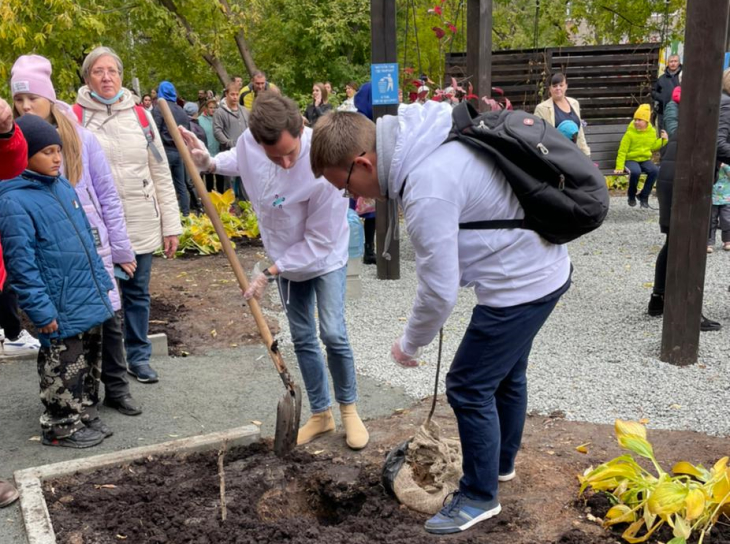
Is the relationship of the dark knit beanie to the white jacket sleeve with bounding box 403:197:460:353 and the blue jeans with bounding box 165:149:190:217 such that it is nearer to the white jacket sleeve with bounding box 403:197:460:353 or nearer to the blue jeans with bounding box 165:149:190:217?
the white jacket sleeve with bounding box 403:197:460:353

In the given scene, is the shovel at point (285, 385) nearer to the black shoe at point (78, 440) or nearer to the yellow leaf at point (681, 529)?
the black shoe at point (78, 440)

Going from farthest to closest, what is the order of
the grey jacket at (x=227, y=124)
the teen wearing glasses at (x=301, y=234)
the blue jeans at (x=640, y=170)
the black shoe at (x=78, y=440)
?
the grey jacket at (x=227, y=124)
the blue jeans at (x=640, y=170)
the black shoe at (x=78, y=440)
the teen wearing glasses at (x=301, y=234)

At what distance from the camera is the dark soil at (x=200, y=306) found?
252 inches

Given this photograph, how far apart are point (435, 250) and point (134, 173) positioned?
2787mm

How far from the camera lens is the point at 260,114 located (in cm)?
351

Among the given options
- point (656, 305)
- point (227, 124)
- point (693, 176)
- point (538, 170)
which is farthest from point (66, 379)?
point (227, 124)

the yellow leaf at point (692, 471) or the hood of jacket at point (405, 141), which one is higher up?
the hood of jacket at point (405, 141)

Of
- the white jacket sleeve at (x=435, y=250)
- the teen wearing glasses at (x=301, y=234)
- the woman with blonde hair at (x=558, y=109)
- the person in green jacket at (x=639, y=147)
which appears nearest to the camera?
the white jacket sleeve at (x=435, y=250)

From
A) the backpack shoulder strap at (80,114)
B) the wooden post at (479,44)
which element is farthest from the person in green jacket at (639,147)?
the backpack shoulder strap at (80,114)

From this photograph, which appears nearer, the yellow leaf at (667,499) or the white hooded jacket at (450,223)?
the white hooded jacket at (450,223)

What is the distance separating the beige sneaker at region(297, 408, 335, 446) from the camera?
4227 mm

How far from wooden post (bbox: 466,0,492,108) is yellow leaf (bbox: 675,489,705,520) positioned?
7170 millimetres

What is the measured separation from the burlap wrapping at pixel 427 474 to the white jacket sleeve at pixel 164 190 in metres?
2.39

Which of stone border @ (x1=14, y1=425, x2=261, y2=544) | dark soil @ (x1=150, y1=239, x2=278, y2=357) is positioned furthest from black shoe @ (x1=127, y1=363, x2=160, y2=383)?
stone border @ (x1=14, y1=425, x2=261, y2=544)
